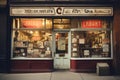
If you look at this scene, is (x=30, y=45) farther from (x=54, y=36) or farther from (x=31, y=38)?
(x=54, y=36)

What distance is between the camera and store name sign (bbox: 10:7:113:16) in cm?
1788

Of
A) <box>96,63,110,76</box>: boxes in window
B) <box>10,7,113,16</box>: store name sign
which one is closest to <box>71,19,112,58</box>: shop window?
<box>10,7,113,16</box>: store name sign

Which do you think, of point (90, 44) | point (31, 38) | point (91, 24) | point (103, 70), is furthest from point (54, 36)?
point (103, 70)

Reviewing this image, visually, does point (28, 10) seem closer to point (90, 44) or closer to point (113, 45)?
point (90, 44)

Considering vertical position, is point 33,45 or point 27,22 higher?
point 27,22

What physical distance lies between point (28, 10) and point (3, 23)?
1703 millimetres

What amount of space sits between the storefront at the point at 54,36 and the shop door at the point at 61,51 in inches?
6.3

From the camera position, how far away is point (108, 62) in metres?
18.2

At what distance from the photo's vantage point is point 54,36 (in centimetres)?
1875

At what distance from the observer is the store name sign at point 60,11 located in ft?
58.6

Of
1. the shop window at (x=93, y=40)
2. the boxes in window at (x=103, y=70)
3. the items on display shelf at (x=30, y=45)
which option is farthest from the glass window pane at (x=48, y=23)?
the boxes in window at (x=103, y=70)

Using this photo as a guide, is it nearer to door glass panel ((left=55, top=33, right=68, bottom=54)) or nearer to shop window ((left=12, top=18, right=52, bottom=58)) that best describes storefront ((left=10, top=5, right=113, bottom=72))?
shop window ((left=12, top=18, right=52, bottom=58))

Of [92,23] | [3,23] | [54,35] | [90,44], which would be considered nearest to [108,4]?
[92,23]

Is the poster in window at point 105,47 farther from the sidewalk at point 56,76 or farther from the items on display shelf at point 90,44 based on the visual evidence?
the sidewalk at point 56,76
